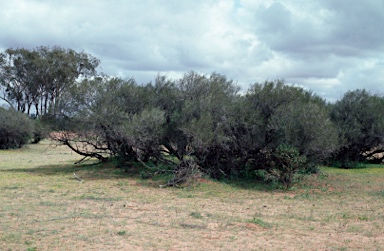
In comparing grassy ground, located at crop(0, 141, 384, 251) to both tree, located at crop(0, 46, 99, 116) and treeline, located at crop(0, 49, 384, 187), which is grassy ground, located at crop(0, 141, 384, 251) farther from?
tree, located at crop(0, 46, 99, 116)

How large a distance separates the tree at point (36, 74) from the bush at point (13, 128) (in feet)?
61.8

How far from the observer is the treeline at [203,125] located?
16797 millimetres

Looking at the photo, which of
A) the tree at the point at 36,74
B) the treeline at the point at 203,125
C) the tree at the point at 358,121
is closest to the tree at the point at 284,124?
the treeline at the point at 203,125

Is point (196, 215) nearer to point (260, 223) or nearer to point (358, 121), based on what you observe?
point (260, 223)

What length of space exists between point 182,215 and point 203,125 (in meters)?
5.50

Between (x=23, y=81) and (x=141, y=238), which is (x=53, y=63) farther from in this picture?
(x=141, y=238)

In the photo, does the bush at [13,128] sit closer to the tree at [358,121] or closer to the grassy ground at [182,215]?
the grassy ground at [182,215]

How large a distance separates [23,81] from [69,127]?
140 ft

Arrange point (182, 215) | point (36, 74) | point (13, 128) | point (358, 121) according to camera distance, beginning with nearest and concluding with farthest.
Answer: point (182, 215) → point (358, 121) → point (13, 128) → point (36, 74)

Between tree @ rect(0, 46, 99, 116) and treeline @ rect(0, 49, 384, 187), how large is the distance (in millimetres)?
39089

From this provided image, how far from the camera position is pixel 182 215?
11.6 metres

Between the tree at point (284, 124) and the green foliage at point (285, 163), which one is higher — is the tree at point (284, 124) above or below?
above

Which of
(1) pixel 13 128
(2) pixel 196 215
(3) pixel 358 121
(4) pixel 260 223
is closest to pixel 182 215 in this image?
(2) pixel 196 215

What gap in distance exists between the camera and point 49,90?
59656 mm
